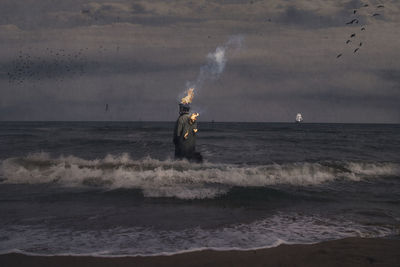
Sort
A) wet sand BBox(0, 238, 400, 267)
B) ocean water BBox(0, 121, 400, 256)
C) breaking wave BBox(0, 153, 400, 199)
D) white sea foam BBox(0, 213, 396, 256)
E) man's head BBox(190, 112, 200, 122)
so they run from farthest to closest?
man's head BBox(190, 112, 200, 122)
breaking wave BBox(0, 153, 400, 199)
ocean water BBox(0, 121, 400, 256)
white sea foam BBox(0, 213, 396, 256)
wet sand BBox(0, 238, 400, 267)

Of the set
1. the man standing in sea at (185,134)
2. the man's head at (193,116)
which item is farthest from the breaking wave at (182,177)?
the man's head at (193,116)

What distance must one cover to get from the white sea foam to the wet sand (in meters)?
0.22

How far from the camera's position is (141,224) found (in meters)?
6.74

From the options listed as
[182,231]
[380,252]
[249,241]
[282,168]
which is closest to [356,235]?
[380,252]

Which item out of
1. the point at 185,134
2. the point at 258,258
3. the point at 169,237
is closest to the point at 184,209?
the point at 169,237

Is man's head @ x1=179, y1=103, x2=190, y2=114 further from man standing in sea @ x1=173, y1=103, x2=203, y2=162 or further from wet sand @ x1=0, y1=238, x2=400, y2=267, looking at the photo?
wet sand @ x1=0, y1=238, x2=400, y2=267

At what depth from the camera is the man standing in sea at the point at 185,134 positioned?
11.9 m

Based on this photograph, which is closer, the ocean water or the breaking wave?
the ocean water

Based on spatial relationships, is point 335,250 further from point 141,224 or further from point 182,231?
point 141,224

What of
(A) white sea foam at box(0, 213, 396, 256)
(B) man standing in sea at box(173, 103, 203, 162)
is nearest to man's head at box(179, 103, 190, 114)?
(B) man standing in sea at box(173, 103, 203, 162)

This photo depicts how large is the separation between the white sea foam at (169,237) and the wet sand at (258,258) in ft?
0.71

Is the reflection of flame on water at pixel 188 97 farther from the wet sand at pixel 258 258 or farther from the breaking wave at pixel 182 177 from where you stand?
the wet sand at pixel 258 258

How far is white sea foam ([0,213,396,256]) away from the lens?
5.30 m

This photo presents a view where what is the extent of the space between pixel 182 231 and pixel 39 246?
2275mm
